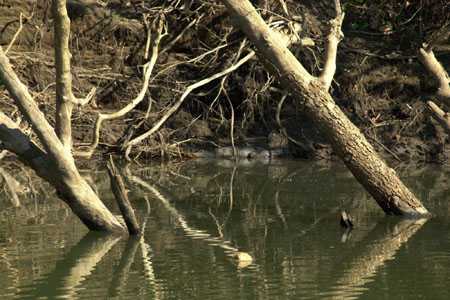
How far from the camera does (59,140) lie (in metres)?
9.55

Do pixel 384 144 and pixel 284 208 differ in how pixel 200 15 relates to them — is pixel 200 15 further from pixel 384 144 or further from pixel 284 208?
pixel 284 208

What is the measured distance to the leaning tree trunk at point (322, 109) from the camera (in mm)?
10484

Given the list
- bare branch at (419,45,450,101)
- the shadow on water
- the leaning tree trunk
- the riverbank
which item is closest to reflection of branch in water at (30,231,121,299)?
the shadow on water

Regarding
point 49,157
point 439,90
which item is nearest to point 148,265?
point 49,157

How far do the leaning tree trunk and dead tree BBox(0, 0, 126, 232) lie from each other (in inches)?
83.0

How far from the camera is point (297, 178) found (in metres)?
15.0

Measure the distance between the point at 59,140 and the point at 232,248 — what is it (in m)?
2.08

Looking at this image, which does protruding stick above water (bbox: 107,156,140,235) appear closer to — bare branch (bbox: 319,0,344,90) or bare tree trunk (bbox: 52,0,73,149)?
bare tree trunk (bbox: 52,0,73,149)

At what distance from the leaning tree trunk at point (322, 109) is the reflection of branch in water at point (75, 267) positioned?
8.61ft

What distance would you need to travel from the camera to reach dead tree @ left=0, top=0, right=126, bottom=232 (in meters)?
9.44

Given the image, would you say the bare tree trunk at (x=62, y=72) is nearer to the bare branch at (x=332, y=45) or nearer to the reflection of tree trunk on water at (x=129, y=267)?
the reflection of tree trunk on water at (x=129, y=267)

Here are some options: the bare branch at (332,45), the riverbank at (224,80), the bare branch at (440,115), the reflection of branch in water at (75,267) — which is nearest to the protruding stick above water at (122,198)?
the reflection of branch in water at (75,267)

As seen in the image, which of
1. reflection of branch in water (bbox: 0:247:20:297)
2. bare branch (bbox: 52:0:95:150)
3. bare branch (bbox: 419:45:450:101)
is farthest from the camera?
bare branch (bbox: 419:45:450:101)

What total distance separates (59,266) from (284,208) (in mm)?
4156
